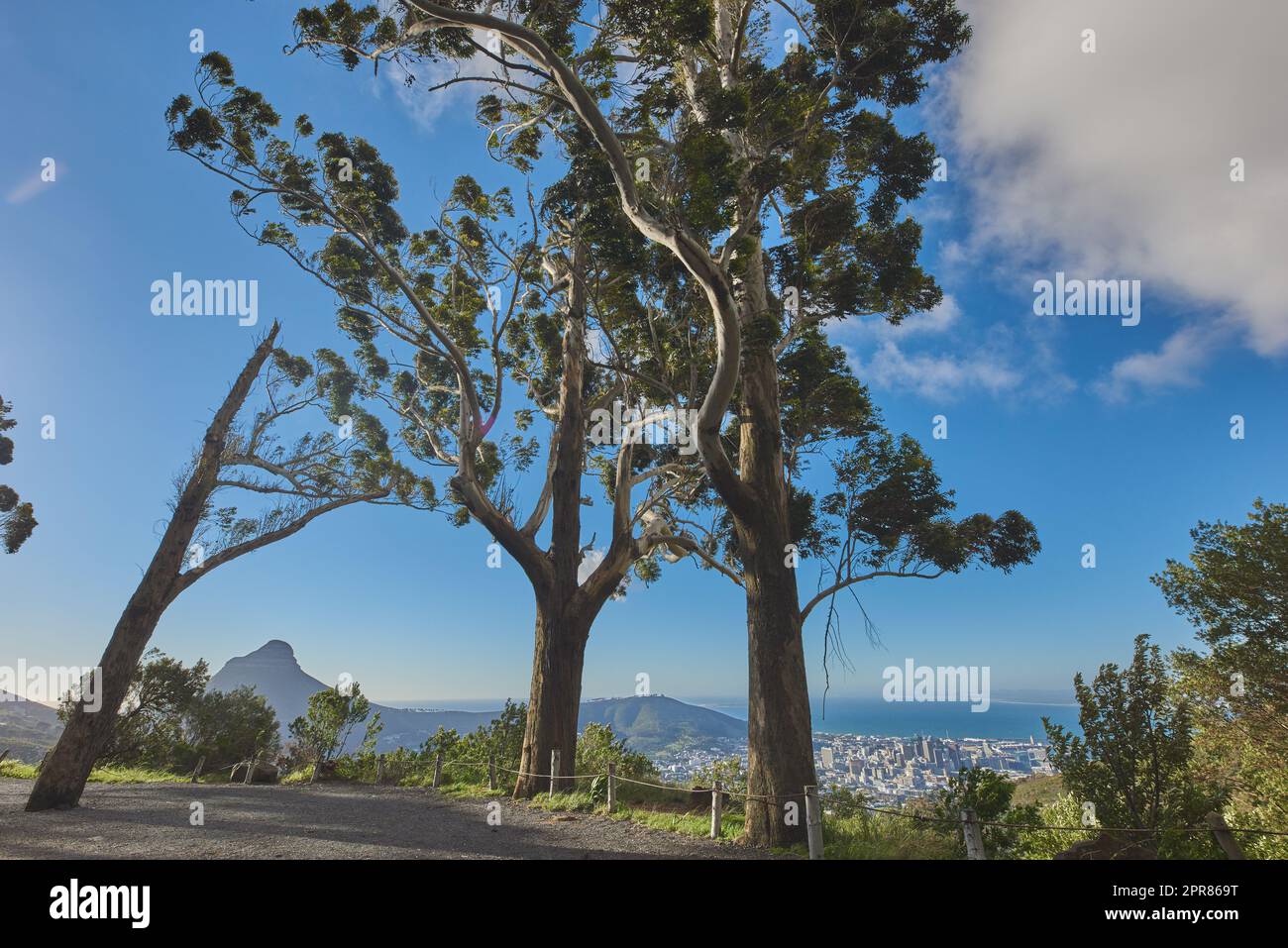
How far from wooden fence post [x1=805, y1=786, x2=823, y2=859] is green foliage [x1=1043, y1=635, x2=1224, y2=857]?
525 centimetres

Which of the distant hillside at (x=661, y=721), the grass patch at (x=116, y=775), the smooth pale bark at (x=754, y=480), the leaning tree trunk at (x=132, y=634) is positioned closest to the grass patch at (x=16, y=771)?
the grass patch at (x=116, y=775)

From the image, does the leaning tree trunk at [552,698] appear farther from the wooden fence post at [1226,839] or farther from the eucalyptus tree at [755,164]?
the wooden fence post at [1226,839]

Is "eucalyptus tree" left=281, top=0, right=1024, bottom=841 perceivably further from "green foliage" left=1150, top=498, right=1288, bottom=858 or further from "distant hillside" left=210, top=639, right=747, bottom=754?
"distant hillside" left=210, top=639, right=747, bottom=754

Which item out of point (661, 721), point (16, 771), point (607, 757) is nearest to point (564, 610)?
point (607, 757)

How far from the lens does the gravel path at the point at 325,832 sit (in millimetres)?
6895

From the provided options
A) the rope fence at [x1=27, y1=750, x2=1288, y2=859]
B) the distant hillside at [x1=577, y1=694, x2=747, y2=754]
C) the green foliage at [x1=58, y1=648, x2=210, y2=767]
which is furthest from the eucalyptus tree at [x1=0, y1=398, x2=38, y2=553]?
the distant hillside at [x1=577, y1=694, x2=747, y2=754]

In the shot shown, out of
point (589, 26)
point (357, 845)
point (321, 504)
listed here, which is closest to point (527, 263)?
point (589, 26)

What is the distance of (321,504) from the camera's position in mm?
16641

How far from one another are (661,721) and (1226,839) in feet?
382

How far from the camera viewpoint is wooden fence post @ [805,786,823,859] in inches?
260

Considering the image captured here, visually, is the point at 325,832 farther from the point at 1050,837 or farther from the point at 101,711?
the point at 1050,837

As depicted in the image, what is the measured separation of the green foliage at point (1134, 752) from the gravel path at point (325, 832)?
6.00m
